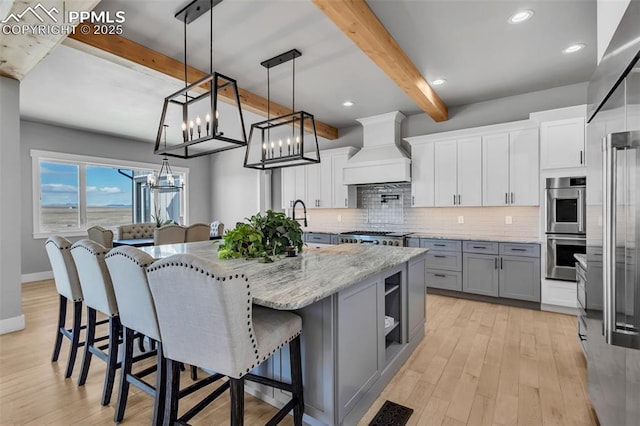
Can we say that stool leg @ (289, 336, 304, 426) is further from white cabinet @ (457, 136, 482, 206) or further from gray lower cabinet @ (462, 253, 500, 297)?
white cabinet @ (457, 136, 482, 206)

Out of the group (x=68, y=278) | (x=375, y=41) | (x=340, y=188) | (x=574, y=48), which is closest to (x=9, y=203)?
(x=68, y=278)

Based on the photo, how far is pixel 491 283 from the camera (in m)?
4.04

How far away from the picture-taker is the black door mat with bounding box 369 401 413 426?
1.83 m

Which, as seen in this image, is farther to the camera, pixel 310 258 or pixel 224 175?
pixel 224 175

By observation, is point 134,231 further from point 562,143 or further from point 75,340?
point 562,143

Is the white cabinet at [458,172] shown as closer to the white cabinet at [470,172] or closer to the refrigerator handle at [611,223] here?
the white cabinet at [470,172]

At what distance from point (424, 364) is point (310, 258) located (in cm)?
130

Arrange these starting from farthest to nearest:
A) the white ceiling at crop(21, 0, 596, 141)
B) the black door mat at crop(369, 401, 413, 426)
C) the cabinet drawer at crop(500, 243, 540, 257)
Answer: the cabinet drawer at crop(500, 243, 540, 257) < the white ceiling at crop(21, 0, 596, 141) < the black door mat at crop(369, 401, 413, 426)

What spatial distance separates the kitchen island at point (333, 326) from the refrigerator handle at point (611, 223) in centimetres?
105

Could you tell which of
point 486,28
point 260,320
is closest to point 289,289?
point 260,320

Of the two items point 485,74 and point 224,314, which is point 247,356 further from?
point 485,74

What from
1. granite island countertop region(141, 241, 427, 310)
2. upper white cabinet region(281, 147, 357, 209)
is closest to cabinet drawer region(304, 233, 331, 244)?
upper white cabinet region(281, 147, 357, 209)

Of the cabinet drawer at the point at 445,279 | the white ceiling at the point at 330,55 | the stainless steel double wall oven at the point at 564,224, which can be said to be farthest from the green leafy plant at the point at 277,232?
the stainless steel double wall oven at the point at 564,224

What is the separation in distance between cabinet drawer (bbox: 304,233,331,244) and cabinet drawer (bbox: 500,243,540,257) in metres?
2.73
